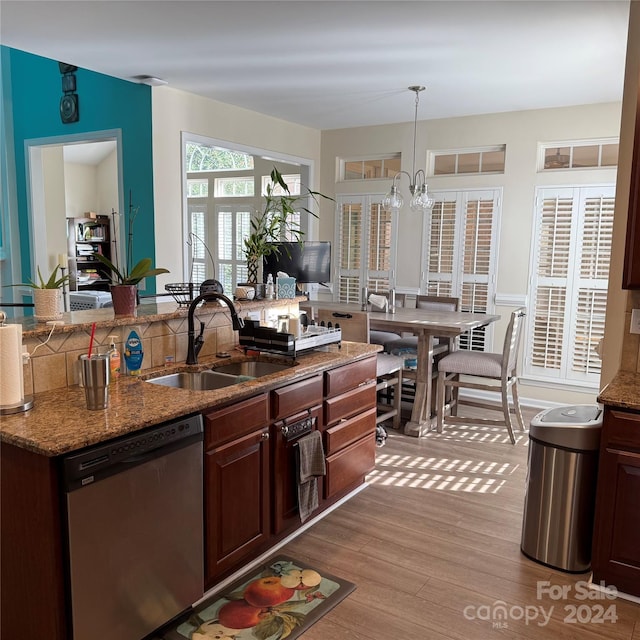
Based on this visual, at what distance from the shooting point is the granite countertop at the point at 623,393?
241 cm

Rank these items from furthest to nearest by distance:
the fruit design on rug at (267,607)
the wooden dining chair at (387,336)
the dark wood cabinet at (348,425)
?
the wooden dining chair at (387,336) < the dark wood cabinet at (348,425) < the fruit design on rug at (267,607)

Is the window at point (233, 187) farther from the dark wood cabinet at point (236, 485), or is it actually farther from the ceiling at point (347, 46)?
the dark wood cabinet at point (236, 485)

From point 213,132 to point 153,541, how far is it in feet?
13.0

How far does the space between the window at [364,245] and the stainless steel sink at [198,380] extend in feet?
11.9

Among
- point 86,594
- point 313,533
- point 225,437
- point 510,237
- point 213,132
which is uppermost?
point 213,132

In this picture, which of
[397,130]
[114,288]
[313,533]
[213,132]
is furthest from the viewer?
[397,130]

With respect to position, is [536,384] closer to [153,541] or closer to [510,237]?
[510,237]

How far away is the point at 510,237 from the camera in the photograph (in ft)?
18.2

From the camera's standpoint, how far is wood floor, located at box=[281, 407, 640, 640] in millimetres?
2344

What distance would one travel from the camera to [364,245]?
21.1ft

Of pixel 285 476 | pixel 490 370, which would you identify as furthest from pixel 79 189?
pixel 285 476

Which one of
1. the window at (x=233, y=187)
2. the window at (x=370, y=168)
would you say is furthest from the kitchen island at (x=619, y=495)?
the window at (x=233, y=187)

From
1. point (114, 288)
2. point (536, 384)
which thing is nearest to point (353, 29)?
point (114, 288)

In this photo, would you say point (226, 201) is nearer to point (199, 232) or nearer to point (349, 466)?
point (199, 232)
